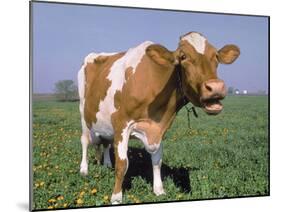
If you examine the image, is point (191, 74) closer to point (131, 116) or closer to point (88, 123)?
point (131, 116)

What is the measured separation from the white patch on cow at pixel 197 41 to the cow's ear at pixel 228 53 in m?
0.23

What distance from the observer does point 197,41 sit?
396 cm

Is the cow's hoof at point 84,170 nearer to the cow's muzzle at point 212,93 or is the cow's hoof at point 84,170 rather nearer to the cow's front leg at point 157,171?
the cow's front leg at point 157,171

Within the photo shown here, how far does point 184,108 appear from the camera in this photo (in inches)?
169

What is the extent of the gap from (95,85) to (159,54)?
0.54m

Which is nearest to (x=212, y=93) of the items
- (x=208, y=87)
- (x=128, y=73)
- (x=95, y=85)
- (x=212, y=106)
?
(x=208, y=87)

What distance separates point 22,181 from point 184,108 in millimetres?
1221

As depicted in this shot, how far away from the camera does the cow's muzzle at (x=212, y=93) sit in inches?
149

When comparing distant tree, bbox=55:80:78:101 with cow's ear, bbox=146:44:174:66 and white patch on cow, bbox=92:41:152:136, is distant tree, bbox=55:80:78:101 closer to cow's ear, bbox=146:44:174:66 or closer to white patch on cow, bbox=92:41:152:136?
white patch on cow, bbox=92:41:152:136

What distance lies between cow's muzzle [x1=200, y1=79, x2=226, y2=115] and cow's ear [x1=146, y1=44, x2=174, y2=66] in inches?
12.0

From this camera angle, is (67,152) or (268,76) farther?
(268,76)

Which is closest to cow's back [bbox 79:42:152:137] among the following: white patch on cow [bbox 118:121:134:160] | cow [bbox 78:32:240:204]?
cow [bbox 78:32:240:204]

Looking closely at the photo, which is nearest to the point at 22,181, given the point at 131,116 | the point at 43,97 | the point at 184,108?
the point at 43,97

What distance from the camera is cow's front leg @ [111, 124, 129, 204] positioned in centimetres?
405
